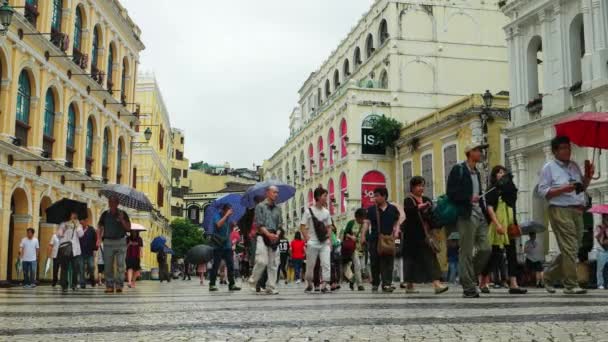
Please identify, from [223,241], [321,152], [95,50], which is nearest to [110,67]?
[95,50]

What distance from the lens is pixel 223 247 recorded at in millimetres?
13477

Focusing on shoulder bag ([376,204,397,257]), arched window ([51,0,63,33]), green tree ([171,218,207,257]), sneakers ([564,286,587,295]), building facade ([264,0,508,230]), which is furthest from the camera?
Answer: green tree ([171,218,207,257])

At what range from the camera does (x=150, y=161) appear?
165ft

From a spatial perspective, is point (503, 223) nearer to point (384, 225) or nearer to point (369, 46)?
point (384, 225)

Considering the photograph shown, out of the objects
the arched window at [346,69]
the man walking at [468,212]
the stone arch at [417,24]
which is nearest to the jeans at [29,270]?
the man walking at [468,212]

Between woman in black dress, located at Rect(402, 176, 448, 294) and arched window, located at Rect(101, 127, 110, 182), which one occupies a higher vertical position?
arched window, located at Rect(101, 127, 110, 182)

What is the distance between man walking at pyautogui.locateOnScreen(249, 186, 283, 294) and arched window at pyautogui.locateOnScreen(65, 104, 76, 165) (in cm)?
1809

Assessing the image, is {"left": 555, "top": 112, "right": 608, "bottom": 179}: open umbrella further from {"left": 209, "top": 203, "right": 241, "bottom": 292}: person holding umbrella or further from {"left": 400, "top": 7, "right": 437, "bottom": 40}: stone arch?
{"left": 400, "top": 7, "right": 437, "bottom": 40}: stone arch

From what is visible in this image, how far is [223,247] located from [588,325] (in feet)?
31.0

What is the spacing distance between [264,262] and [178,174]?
281ft

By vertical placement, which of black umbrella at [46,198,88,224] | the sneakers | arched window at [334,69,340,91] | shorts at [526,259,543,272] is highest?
arched window at [334,69,340,91]

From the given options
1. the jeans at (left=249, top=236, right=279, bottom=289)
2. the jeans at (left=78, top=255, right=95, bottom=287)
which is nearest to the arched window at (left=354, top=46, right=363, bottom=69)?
the jeans at (left=78, top=255, right=95, bottom=287)

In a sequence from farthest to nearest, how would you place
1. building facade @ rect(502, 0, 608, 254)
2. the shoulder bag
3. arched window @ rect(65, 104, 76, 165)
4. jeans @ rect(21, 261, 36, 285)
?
arched window @ rect(65, 104, 76, 165) < building facade @ rect(502, 0, 608, 254) < jeans @ rect(21, 261, 36, 285) < the shoulder bag

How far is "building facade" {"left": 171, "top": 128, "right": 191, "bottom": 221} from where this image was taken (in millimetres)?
91875
